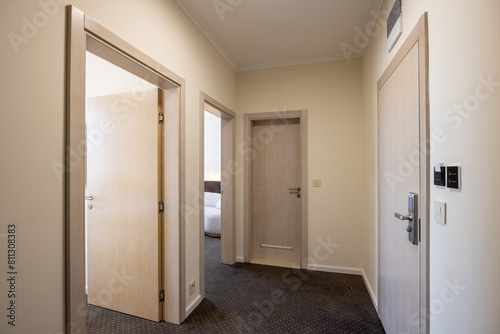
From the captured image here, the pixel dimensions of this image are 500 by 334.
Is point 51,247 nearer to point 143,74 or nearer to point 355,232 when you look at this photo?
point 143,74

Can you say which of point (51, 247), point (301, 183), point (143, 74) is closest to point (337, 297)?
point (301, 183)

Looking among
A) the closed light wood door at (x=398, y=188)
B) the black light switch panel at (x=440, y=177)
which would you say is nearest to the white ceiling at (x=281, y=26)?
the closed light wood door at (x=398, y=188)

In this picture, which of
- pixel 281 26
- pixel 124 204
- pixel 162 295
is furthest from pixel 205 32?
pixel 162 295

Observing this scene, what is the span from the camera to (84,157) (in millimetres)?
1126

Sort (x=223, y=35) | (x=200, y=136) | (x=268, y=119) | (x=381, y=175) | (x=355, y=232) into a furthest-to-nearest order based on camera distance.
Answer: (x=268, y=119) < (x=355, y=232) < (x=223, y=35) < (x=200, y=136) < (x=381, y=175)

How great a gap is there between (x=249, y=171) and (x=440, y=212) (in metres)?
2.34

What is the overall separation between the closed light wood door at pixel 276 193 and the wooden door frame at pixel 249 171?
→ 4.9 inches

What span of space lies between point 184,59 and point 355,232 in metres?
2.66

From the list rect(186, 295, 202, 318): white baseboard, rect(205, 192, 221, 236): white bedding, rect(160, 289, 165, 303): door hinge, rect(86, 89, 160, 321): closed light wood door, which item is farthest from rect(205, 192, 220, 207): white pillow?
rect(160, 289, 165, 303): door hinge

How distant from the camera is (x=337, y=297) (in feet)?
7.66

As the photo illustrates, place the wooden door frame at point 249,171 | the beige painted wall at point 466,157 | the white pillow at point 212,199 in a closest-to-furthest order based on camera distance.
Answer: the beige painted wall at point 466,157 → the wooden door frame at point 249,171 → the white pillow at point 212,199

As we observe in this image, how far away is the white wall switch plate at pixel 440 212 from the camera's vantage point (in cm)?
99

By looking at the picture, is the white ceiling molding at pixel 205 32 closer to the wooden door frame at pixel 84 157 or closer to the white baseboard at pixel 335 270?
the wooden door frame at pixel 84 157

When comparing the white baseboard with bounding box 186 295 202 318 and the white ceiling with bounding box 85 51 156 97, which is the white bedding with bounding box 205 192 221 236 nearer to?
the white baseboard with bounding box 186 295 202 318
